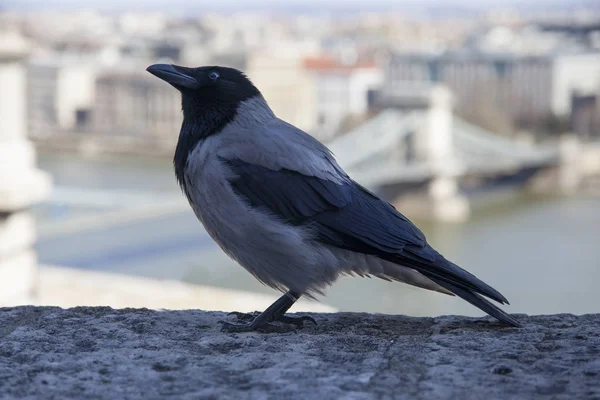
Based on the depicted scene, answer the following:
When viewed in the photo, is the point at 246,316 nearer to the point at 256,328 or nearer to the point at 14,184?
the point at 256,328

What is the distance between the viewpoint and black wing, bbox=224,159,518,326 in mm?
961

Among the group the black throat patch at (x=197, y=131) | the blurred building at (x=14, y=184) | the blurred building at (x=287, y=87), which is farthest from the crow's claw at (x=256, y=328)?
the blurred building at (x=287, y=87)

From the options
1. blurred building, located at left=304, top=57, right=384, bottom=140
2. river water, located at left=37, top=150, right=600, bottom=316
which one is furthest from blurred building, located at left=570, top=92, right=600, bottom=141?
river water, located at left=37, top=150, right=600, bottom=316

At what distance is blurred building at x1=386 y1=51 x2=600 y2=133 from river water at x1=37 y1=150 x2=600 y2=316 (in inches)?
310

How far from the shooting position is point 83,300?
7.56 m

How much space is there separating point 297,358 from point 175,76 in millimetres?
325

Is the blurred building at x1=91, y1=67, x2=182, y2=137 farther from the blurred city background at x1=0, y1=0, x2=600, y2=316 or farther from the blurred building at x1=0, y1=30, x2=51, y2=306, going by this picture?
the blurred building at x1=0, y1=30, x2=51, y2=306

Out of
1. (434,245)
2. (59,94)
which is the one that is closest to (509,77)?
(59,94)

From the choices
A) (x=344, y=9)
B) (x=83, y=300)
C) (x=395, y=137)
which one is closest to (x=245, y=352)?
(x=83, y=300)

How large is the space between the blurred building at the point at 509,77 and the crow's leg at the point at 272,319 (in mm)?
20334

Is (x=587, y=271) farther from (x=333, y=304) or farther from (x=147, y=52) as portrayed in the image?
(x=147, y=52)

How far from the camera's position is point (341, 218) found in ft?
3.17

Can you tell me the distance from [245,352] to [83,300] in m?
6.87

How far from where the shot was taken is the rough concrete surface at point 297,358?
2.40 ft
